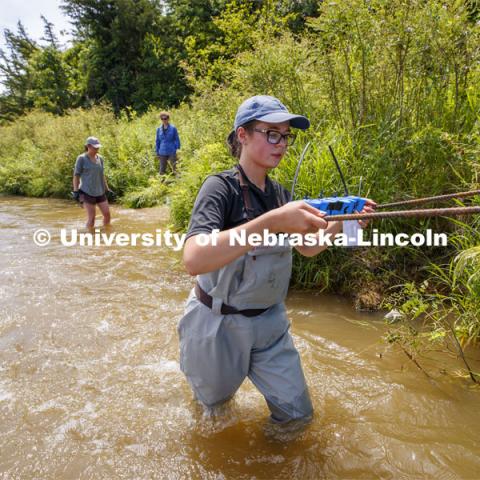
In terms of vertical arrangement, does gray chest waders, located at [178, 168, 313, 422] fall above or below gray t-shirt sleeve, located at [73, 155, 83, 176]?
below

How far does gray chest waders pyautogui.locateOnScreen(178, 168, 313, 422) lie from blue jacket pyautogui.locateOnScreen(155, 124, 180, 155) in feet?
28.5

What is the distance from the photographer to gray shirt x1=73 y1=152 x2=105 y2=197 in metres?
7.91

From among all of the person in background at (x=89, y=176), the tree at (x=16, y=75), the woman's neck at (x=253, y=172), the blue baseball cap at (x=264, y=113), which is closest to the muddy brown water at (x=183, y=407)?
the woman's neck at (x=253, y=172)

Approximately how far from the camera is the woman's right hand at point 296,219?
5.19 feet

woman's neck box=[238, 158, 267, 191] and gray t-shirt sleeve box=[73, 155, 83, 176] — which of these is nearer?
woman's neck box=[238, 158, 267, 191]

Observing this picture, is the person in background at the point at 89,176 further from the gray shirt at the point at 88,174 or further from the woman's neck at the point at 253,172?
the woman's neck at the point at 253,172

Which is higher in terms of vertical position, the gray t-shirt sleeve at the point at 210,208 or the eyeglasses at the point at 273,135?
the eyeglasses at the point at 273,135

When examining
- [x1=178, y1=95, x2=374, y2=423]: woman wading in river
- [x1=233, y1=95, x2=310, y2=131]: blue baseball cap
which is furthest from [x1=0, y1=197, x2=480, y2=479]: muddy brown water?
[x1=233, y1=95, x2=310, y2=131]: blue baseball cap

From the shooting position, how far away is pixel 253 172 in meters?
2.14

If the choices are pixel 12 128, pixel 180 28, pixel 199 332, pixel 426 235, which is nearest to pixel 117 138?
pixel 12 128

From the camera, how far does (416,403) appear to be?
281 centimetres

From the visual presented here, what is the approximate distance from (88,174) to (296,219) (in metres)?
7.28

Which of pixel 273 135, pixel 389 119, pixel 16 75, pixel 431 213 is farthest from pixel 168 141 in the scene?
pixel 16 75

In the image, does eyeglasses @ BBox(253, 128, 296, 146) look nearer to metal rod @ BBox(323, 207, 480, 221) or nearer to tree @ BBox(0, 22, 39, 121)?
metal rod @ BBox(323, 207, 480, 221)
